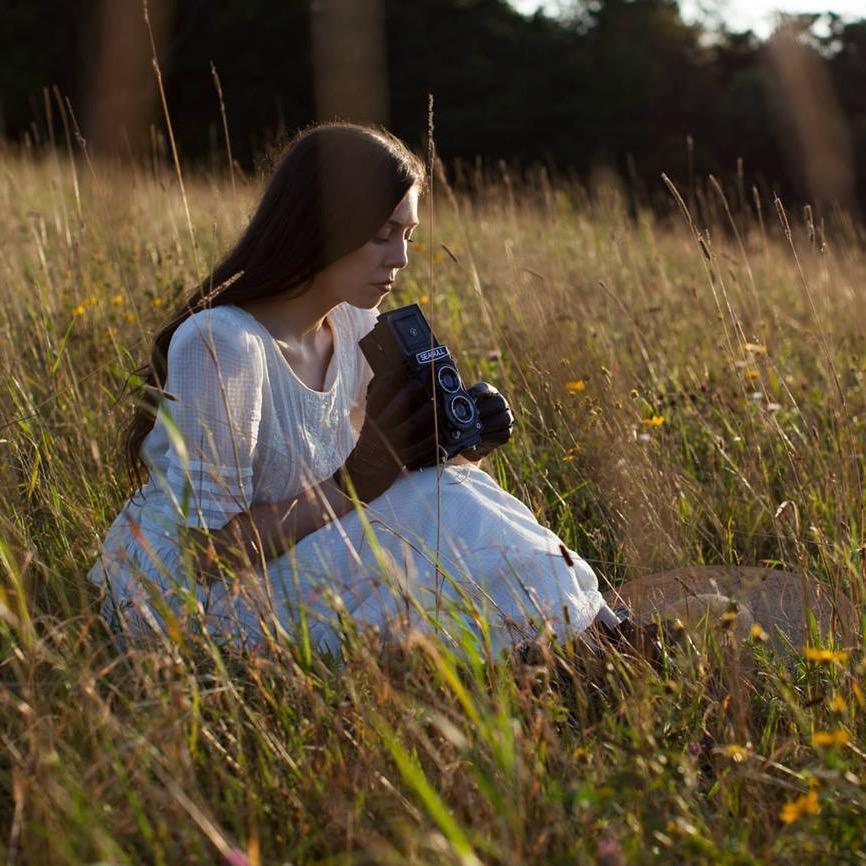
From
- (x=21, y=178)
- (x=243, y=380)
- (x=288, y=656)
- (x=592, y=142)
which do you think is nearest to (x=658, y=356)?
(x=243, y=380)

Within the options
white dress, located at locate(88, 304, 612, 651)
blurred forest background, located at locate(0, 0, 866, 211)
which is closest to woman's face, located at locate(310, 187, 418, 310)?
white dress, located at locate(88, 304, 612, 651)

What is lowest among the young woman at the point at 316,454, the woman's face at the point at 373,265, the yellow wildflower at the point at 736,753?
the yellow wildflower at the point at 736,753

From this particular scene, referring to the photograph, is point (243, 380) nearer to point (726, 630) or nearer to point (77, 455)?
point (77, 455)

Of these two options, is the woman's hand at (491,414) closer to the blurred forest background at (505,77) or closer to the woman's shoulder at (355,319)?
the woman's shoulder at (355,319)

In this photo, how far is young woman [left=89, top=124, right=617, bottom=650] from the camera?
6.39 ft

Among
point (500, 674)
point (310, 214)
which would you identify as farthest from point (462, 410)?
point (500, 674)

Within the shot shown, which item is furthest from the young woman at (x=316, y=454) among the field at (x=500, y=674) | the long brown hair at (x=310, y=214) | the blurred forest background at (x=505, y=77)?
the blurred forest background at (x=505, y=77)

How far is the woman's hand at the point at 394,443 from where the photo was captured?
2.10 m

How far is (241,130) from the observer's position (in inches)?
666

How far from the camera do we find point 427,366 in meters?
2.14

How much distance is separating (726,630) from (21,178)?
5.52 m

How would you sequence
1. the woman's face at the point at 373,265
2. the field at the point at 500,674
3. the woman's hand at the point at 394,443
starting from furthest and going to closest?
the woman's face at the point at 373,265 < the woman's hand at the point at 394,443 < the field at the point at 500,674

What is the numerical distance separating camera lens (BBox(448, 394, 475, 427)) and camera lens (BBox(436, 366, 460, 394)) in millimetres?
20

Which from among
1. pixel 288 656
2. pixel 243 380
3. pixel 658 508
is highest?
pixel 243 380
